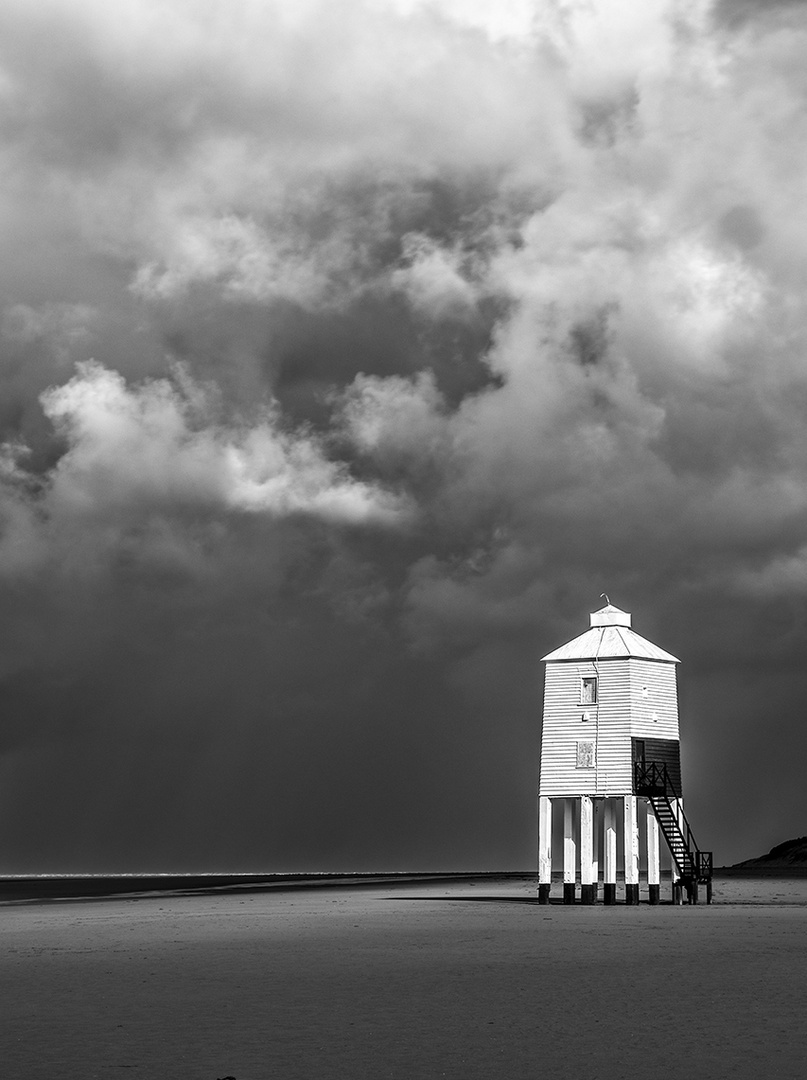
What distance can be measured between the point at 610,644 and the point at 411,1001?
97.9 ft

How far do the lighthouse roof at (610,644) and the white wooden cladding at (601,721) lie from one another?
0.22 metres

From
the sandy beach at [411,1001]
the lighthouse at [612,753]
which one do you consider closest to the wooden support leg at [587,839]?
the lighthouse at [612,753]

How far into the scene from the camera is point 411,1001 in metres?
20.6

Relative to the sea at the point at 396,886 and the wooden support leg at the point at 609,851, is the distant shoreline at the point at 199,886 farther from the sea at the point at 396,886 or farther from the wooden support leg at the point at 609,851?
the wooden support leg at the point at 609,851

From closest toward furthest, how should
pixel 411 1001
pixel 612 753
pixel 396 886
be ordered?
1. pixel 411 1001
2. pixel 612 753
3. pixel 396 886

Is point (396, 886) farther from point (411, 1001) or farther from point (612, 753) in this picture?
point (411, 1001)

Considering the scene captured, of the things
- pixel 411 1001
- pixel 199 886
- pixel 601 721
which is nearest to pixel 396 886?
pixel 199 886

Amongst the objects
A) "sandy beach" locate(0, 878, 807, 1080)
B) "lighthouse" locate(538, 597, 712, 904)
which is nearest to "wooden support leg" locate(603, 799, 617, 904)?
"lighthouse" locate(538, 597, 712, 904)

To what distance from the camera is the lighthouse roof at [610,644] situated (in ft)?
161

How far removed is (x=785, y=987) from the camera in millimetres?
21547

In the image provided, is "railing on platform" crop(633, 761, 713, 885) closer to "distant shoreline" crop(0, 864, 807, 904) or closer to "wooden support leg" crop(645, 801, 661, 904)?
"wooden support leg" crop(645, 801, 661, 904)

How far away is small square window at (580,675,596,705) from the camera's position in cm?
4906

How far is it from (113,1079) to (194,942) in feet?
62.6

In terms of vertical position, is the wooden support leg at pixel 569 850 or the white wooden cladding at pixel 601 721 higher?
the white wooden cladding at pixel 601 721
